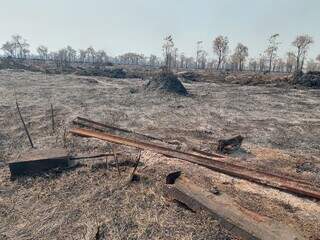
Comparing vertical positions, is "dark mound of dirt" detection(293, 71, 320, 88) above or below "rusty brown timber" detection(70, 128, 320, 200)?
above

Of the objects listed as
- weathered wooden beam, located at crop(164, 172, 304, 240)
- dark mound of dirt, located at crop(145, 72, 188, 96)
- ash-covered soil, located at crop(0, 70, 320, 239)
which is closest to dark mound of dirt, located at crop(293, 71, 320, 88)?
dark mound of dirt, located at crop(145, 72, 188, 96)

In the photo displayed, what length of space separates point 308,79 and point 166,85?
1528cm

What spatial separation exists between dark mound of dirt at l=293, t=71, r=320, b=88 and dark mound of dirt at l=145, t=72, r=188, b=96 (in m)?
13.5

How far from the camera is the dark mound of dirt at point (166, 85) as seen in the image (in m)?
18.7

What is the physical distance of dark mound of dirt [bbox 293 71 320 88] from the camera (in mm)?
26406

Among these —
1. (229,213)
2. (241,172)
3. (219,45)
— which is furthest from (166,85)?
(219,45)

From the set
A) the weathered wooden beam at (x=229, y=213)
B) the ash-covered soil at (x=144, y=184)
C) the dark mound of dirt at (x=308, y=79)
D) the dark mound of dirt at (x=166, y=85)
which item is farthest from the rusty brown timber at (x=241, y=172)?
the dark mound of dirt at (x=308, y=79)

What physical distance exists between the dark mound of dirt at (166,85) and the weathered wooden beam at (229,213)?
13748 millimetres

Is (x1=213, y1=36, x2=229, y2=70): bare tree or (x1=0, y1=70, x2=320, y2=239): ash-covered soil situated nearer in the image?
(x1=0, y1=70, x2=320, y2=239): ash-covered soil

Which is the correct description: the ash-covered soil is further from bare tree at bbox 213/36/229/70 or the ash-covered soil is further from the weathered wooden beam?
bare tree at bbox 213/36/229/70

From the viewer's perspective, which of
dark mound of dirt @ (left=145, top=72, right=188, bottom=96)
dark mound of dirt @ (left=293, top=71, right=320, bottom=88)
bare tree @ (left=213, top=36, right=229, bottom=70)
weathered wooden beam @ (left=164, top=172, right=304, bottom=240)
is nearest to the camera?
weathered wooden beam @ (left=164, top=172, right=304, bottom=240)

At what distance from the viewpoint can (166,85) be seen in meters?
18.9

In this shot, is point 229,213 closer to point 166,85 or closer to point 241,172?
point 241,172

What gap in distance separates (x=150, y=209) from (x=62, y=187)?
1.75 meters
